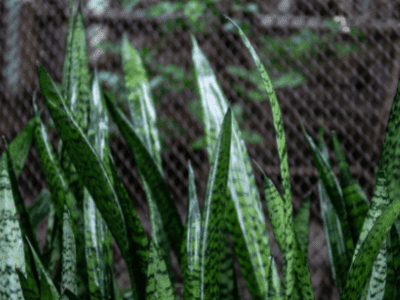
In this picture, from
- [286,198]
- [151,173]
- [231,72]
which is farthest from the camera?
[231,72]

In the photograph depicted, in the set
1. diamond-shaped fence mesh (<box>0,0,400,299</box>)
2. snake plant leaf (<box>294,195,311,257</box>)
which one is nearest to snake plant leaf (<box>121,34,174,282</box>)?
snake plant leaf (<box>294,195,311,257</box>)

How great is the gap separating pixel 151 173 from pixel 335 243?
0.60ft

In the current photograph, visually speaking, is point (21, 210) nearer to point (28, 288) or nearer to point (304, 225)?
point (28, 288)

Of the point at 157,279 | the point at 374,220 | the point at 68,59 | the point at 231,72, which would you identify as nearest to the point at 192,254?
the point at 157,279

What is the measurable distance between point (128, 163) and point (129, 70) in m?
0.73

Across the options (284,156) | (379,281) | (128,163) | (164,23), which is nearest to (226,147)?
(284,156)

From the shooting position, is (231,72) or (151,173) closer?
(151,173)

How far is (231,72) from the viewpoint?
3.71 ft

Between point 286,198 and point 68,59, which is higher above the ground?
point 68,59

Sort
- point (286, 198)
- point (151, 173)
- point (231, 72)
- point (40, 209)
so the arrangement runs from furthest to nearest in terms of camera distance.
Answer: point (231, 72) < point (40, 209) < point (151, 173) < point (286, 198)

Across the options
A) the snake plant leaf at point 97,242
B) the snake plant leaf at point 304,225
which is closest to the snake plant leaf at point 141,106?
the snake plant leaf at point 97,242

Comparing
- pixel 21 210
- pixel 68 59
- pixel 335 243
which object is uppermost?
pixel 68 59

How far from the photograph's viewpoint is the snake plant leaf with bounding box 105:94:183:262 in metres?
0.30

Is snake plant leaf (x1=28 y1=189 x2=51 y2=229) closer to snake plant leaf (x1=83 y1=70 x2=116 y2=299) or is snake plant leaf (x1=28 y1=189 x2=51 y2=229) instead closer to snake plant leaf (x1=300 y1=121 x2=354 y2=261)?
snake plant leaf (x1=83 y1=70 x2=116 y2=299)
